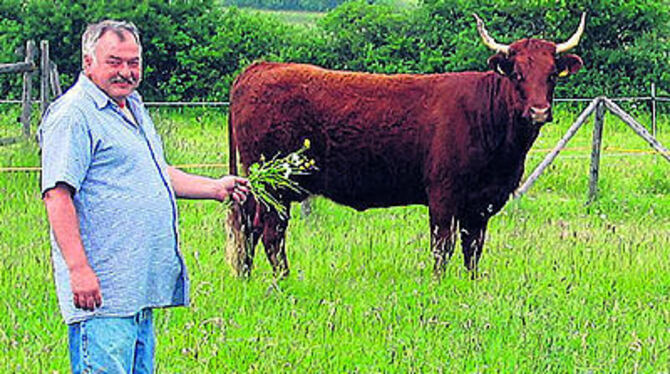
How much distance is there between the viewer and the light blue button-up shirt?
3.25m

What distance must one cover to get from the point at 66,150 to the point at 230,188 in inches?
36.6

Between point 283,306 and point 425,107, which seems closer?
point 283,306

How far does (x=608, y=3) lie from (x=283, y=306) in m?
15.7

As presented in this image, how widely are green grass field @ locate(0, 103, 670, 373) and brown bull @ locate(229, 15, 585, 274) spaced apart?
38cm

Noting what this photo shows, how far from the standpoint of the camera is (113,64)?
3381 millimetres

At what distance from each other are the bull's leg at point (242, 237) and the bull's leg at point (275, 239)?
0.11 m

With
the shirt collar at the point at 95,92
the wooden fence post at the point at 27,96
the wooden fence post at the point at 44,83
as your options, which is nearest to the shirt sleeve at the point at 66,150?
the shirt collar at the point at 95,92

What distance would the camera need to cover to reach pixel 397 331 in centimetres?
554

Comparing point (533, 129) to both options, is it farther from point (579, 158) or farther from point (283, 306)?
point (579, 158)

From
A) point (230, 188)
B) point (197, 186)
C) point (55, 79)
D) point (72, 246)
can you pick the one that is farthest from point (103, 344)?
point (55, 79)

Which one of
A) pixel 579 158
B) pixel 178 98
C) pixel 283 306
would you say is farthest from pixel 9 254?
pixel 178 98

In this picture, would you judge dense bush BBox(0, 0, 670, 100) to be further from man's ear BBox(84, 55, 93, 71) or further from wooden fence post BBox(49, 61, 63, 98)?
man's ear BBox(84, 55, 93, 71)

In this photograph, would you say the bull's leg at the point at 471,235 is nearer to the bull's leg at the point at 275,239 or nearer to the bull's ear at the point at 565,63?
the bull's ear at the point at 565,63

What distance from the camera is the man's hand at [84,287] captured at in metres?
3.16
